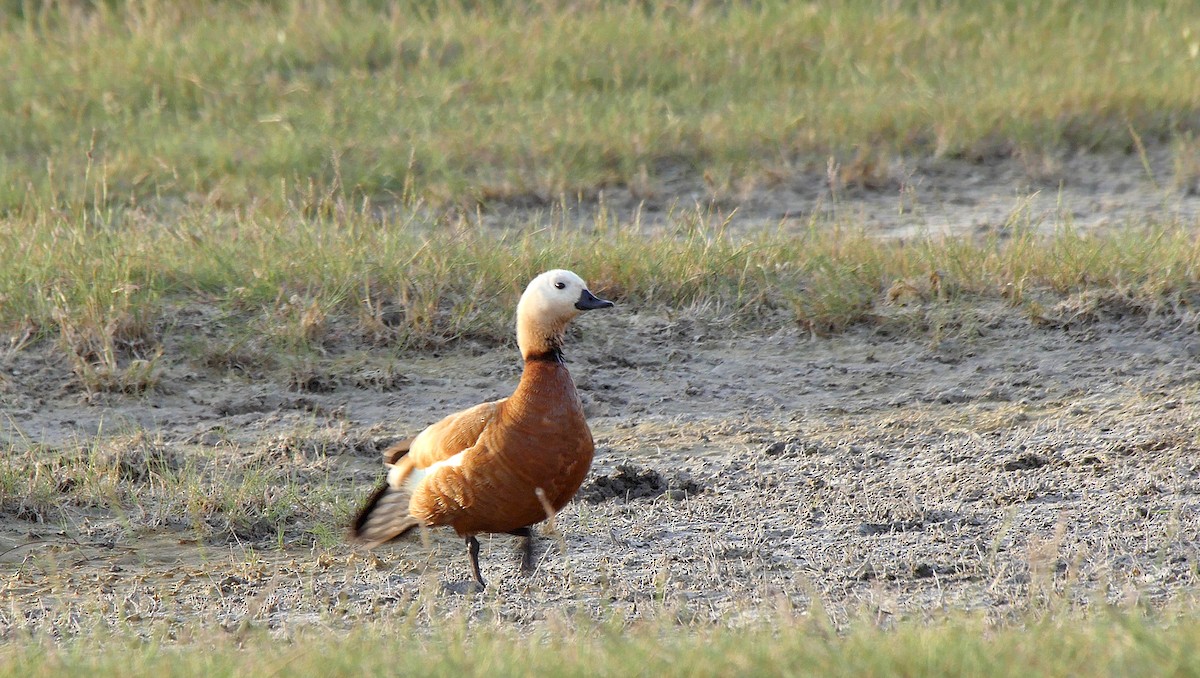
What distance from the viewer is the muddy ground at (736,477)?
475cm

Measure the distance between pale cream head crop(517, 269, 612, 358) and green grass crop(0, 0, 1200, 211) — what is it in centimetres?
408

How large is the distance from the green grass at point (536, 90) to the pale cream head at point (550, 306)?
161 inches

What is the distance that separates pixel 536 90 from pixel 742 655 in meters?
7.90

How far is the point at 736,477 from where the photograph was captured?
231 inches

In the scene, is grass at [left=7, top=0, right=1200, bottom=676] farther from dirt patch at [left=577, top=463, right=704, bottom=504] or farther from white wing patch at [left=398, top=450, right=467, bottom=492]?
dirt patch at [left=577, top=463, right=704, bottom=504]

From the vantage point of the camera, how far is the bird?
4.71m

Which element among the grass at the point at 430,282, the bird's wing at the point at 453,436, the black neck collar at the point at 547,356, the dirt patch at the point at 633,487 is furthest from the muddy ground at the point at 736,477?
the black neck collar at the point at 547,356

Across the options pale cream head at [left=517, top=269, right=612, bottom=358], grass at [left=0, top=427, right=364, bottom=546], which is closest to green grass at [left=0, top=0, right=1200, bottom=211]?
grass at [left=0, top=427, right=364, bottom=546]

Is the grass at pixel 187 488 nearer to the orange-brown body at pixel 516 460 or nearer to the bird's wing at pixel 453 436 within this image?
the bird's wing at pixel 453 436

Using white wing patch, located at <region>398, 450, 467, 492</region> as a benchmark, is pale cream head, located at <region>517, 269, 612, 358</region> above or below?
above

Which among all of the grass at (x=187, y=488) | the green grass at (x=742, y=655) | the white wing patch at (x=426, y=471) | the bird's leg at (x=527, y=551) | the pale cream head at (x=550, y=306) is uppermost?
the pale cream head at (x=550, y=306)

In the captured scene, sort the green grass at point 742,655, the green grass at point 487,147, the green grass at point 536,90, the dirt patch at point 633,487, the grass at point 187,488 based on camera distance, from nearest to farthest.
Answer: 1. the green grass at point 742,655
2. the grass at point 187,488
3. the dirt patch at point 633,487
4. the green grass at point 487,147
5. the green grass at point 536,90

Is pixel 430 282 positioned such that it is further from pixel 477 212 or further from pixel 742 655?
pixel 742 655

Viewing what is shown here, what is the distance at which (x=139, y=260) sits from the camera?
736 centimetres
